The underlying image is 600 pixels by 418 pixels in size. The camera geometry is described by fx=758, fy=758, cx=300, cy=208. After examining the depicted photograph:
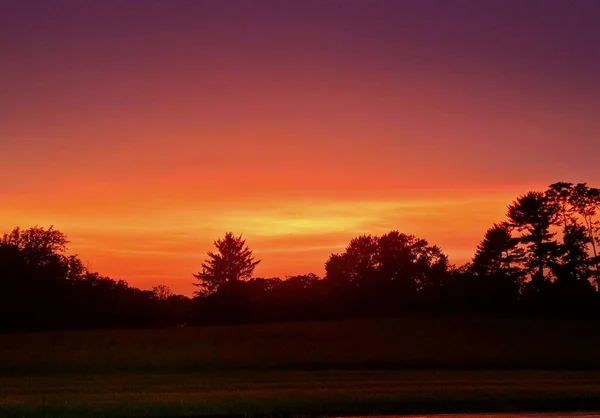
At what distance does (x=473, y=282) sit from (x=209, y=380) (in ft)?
190

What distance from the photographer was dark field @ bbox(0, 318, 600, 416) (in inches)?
1088

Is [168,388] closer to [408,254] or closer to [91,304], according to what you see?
[91,304]

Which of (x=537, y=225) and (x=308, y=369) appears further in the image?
(x=537, y=225)

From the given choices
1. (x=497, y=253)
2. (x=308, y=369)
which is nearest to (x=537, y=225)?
(x=497, y=253)

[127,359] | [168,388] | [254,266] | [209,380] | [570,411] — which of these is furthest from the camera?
[254,266]

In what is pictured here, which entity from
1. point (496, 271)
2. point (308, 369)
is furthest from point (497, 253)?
point (308, 369)

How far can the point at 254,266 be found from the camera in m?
162

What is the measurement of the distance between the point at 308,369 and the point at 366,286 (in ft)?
125

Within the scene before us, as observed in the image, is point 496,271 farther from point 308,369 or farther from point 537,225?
point 308,369

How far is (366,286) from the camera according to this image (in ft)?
297

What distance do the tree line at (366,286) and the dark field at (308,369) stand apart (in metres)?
9.39

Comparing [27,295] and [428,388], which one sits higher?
[27,295]

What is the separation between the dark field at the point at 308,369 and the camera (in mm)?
27625

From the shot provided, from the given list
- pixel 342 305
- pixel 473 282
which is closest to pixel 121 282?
pixel 342 305
